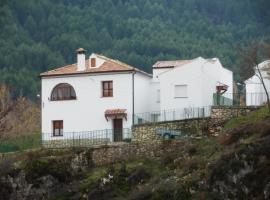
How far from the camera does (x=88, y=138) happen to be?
64875 mm

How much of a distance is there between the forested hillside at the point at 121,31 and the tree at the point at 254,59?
68740 mm

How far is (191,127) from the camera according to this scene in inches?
2388

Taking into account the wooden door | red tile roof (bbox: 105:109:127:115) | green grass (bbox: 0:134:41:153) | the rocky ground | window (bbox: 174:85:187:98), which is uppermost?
window (bbox: 174:85:187:98)

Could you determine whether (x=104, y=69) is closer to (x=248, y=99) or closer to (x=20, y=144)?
(x=20, y=144)

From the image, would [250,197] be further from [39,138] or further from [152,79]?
[39,138]

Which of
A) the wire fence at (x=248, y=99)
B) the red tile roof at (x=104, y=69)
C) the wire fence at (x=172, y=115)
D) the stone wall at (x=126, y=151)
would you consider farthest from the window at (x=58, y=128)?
the wire fence at (x=248, y=99)

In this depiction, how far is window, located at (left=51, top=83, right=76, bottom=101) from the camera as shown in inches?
2655

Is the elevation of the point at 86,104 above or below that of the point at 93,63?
below

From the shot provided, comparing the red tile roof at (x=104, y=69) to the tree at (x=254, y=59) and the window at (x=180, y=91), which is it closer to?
the window at (x=180, y=91)

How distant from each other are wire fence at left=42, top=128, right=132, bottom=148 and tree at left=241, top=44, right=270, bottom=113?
10.7 meters

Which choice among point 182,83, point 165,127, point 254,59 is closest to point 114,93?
point 182,83

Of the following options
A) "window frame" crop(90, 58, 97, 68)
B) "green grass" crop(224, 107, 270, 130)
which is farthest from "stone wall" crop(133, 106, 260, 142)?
"window frame" crop(90, 58, 97, 68)

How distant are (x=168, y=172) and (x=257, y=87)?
14.9m

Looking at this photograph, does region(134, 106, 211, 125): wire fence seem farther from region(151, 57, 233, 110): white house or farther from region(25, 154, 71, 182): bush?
region(25, 154, 71, 182): bush
